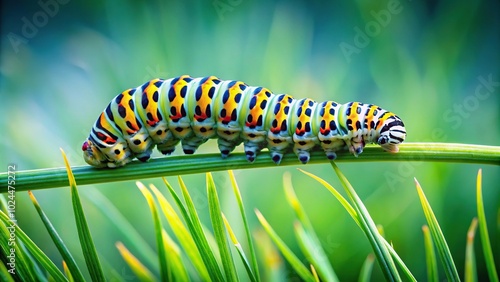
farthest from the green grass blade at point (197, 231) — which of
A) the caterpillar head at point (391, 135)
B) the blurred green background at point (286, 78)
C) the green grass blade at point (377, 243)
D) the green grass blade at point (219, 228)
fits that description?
the blurred green background at point (286, 78)

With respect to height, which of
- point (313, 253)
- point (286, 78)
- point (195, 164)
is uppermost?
point (286, 78)

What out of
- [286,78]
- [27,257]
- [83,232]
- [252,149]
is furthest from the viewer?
[286,78]

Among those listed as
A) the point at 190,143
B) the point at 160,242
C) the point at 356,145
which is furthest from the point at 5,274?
the point at 356,145

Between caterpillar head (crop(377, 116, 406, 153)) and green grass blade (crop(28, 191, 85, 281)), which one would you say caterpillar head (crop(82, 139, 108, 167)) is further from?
caterpillar head (crop(377, 116, 406, 153))

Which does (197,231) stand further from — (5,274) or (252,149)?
(5,274)

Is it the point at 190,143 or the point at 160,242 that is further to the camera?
the point at 190,143

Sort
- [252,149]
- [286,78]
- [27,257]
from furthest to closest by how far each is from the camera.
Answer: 1. [286,78]
2. [252,149]
3. [27,257]

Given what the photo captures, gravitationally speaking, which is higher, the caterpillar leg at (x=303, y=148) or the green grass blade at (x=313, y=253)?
the caterpillar leg at (x=303, y=148)

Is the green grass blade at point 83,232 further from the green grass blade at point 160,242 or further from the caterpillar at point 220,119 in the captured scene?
the caterpillar at point 220,119
